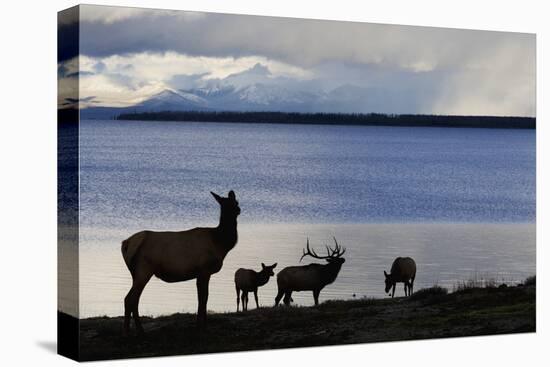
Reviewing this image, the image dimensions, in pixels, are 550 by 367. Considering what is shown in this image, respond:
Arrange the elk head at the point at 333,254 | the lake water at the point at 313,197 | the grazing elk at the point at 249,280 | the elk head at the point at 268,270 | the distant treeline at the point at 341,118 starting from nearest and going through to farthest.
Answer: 1. the lake water at the point at 313,197
2. the distant treeline at the point at 341,118
3. the grazing elk at the point at 249,280
4. the elk head at the point at 268,270
5. the elk head at the point at 333,254

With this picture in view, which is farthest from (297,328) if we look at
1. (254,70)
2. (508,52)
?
(508,52)

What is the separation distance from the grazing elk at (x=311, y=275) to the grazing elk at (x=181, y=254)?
77cm

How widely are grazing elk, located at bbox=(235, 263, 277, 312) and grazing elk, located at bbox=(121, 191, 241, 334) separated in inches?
10.8

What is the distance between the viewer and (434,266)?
17281 mm

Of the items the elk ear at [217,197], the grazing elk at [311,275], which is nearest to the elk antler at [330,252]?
the grazing elk at [311,275]

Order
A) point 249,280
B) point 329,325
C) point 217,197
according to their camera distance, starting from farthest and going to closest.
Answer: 1. point 329,325
2. point 249,280
3. point 217,197

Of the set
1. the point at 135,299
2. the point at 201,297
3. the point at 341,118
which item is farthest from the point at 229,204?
the point at 341,118

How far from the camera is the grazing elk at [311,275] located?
54.2ft

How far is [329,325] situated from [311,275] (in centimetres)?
57

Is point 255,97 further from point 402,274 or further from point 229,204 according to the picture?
point 402,274

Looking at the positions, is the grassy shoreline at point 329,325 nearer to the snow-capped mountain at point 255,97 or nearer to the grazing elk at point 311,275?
the grazing elk at point 311,275

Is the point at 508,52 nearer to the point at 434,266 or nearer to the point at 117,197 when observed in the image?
the point at 434,266

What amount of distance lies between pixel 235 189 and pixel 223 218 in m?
0.35

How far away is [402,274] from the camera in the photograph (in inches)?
671
